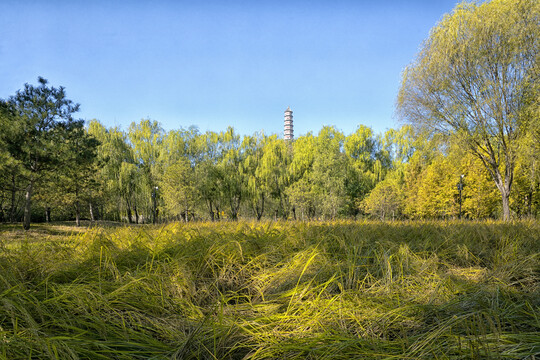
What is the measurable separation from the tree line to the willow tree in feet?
0.15

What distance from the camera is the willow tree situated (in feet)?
36.8

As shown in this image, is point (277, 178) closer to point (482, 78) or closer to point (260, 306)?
point (482, 78)

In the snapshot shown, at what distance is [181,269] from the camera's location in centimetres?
207

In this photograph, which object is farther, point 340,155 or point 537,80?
point 340,155

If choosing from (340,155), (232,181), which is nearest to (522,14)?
(340,155)

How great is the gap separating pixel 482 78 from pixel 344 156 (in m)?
13.4

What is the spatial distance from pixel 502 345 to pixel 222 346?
45.6 inches

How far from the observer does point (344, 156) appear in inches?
987

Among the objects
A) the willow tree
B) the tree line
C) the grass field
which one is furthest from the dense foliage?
the grass field

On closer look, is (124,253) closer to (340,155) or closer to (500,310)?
(500,310)

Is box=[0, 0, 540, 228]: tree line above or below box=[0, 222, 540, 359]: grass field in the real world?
above

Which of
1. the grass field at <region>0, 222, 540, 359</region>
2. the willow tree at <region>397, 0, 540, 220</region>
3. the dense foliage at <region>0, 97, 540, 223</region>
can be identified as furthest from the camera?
the dense foliage at <region>0, 97, 540, 223</region>

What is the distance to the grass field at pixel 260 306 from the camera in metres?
1.17

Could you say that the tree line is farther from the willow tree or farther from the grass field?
the grass field
